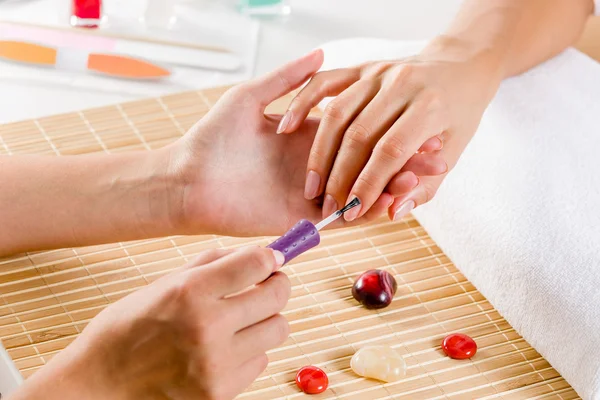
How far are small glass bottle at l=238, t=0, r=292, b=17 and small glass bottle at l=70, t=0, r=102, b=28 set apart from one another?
8.4 inches

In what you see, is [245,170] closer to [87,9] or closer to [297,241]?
[297,241]

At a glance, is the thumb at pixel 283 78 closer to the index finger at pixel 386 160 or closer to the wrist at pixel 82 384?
the index finger at pixel 386 160

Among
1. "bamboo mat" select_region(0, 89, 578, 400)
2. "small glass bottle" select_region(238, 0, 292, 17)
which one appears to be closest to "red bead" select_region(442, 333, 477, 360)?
"bamboo mat" select_region(0, 89, 578, 400)

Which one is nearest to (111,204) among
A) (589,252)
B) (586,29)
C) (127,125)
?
(127,125)

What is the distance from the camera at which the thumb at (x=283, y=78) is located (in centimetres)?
92

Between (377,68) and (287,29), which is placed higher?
(377,68)

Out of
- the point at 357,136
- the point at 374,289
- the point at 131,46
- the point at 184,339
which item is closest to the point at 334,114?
the point at 357,136

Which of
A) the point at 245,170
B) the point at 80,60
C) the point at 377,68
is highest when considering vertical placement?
the point at 377,68

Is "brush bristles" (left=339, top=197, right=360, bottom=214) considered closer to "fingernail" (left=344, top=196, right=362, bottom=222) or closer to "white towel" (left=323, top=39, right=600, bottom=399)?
"fingernail" (left=344, top=196, right=362, bottom=222)

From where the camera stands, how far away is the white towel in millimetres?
848

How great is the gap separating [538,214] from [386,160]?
175mm

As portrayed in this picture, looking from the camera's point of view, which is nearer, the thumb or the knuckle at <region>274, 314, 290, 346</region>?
the knuckle at <region>274, 314, 290, 346</region>

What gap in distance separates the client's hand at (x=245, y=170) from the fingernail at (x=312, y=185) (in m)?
0.02

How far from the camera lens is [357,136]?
2.85ft
